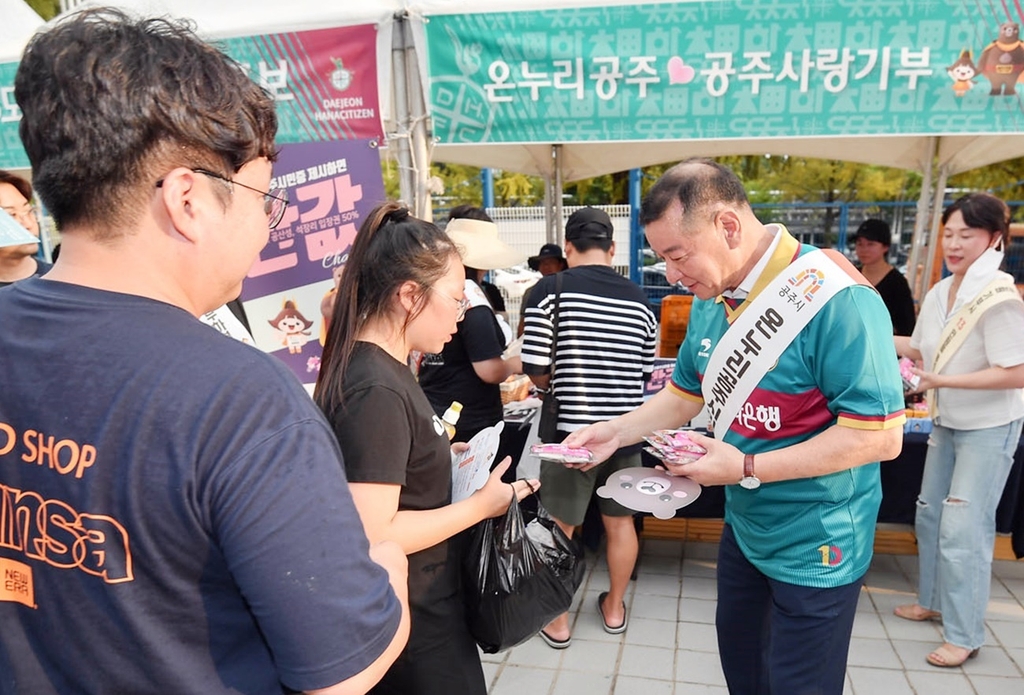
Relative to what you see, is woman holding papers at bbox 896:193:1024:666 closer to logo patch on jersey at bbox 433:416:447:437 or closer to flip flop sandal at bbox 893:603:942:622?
flip flop sandal at bbox 893:603:942:622

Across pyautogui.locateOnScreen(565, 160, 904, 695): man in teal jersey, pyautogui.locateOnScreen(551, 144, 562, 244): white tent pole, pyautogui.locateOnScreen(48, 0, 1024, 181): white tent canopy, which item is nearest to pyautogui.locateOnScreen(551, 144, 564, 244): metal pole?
pyautogui.locateOnScreen(551, 144, 562, 244): white tent pole

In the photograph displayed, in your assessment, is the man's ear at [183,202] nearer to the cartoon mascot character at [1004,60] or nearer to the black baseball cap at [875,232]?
the cartoon mascot character at [1004,60]

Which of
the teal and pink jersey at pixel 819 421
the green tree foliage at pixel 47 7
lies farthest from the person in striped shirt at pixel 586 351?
the green tree foliage at pixel 47 7

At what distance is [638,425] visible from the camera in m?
2.16

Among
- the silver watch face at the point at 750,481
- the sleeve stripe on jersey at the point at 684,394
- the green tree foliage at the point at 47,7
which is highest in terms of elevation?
the green tree foliage at the point at 47,7

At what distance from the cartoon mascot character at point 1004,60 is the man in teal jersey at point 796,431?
1414mm

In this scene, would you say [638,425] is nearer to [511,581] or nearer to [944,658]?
[511,581]

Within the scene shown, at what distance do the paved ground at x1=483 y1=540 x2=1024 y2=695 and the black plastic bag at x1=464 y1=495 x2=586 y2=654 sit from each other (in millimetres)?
1272

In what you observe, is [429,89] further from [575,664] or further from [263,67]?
[575,664]

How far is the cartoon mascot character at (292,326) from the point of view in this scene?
10.2 feet

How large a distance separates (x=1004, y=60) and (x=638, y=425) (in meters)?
1.95

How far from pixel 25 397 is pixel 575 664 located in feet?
8.65

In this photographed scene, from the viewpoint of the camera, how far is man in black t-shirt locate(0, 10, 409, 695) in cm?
67

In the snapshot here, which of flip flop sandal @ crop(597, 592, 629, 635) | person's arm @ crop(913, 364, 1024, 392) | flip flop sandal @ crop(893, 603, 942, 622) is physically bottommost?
flip flop sandal @ crop(597, 592, 629, 635)
